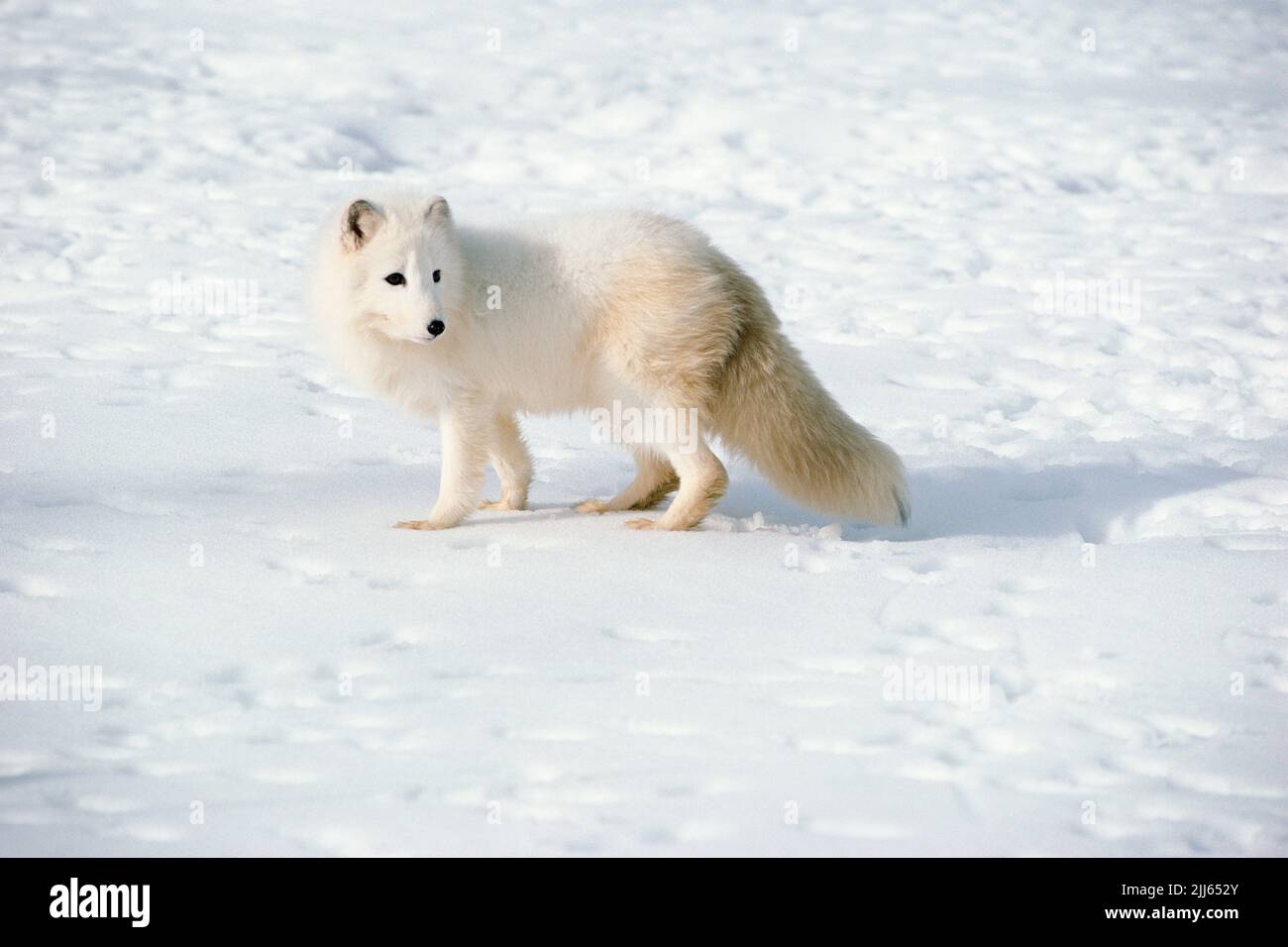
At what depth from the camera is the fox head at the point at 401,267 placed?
4.69 meters

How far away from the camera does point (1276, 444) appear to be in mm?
6480

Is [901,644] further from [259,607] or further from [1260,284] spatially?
[1260,284]

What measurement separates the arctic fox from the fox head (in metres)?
0.01

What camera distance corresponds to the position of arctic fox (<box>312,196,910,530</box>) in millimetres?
4914

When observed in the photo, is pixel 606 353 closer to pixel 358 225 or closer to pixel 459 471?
pixel 459 471

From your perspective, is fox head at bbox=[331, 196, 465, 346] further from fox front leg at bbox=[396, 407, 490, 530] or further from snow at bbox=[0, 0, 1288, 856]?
snow at bbox=[0, 0, 1288, 856]

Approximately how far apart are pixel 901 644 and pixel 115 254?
22.4ft

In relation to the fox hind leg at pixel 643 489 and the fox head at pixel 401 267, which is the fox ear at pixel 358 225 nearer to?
the fox head at pixel 401 267

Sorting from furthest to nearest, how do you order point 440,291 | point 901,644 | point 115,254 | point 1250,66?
1. point 1250,66
2. point 115,254
3. point 440,291
4. point 901,644

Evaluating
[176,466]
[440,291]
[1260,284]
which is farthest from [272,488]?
[1260,284]

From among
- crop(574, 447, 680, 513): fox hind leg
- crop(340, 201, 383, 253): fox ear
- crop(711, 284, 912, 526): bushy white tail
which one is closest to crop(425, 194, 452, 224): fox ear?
crop(340, 201, 383, 253): fox ear

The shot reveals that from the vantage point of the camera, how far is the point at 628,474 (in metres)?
6.21

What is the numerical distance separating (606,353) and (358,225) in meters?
1.01

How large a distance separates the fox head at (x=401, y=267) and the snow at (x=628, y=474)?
818 mm
